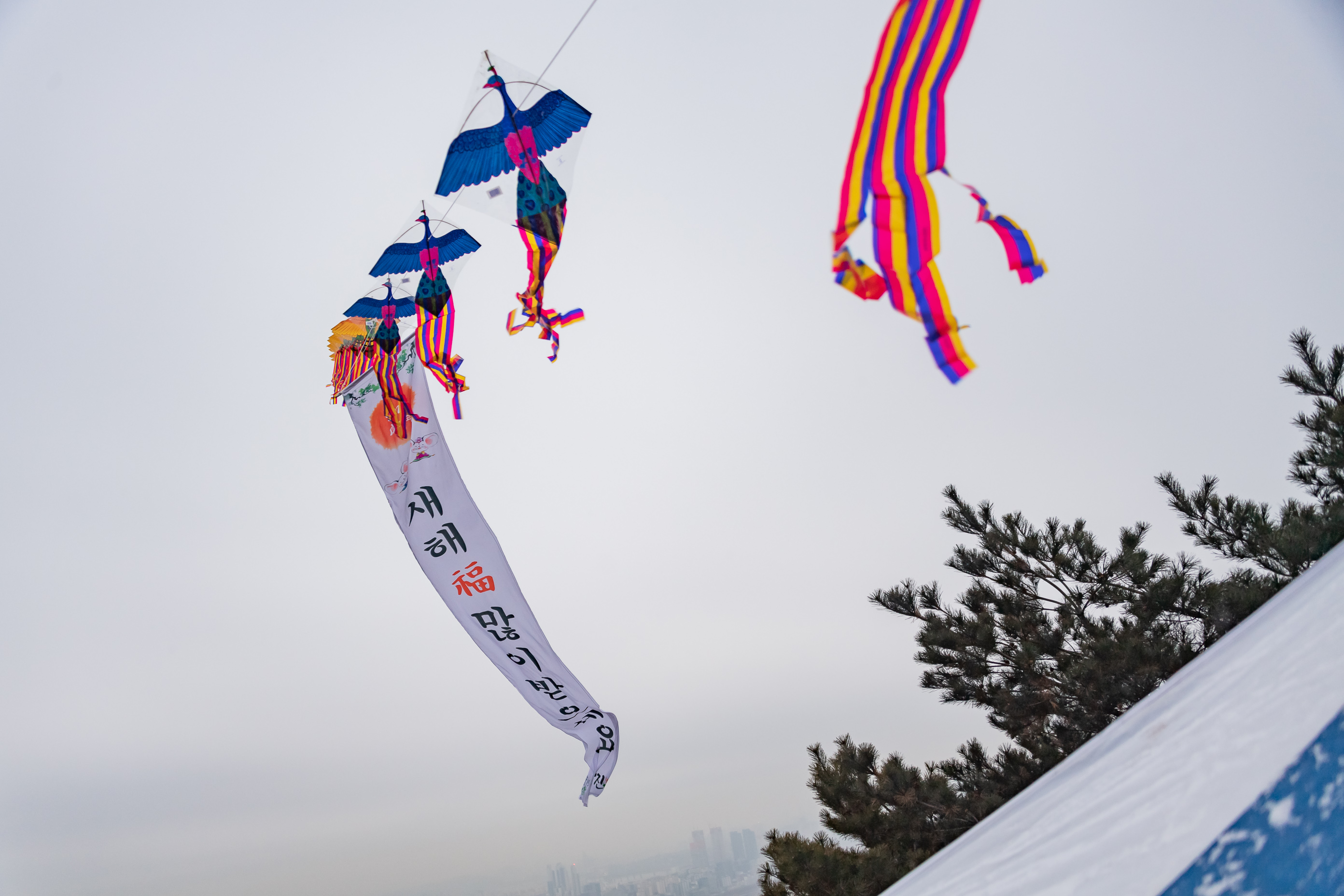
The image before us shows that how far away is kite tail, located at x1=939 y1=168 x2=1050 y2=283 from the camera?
1892 millimetres

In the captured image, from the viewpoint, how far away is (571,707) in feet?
13.3

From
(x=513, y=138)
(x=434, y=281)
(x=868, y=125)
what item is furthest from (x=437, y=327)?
(x=868, y=125)

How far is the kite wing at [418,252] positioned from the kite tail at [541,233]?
1.05m

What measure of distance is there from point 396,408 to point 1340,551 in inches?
176

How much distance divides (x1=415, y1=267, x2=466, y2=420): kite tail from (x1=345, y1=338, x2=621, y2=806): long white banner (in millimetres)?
258

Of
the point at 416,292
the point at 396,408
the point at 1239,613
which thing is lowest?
the point at 1239,613

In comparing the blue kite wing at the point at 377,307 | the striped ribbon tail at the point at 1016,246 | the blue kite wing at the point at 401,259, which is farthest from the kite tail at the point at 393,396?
the striped ribbon tail at the point at 1016,246

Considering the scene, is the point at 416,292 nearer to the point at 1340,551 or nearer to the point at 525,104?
the point at 525,104

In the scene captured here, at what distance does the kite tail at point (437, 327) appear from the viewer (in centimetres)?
423

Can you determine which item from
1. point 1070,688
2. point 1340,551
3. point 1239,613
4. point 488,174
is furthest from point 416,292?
point 1239,613

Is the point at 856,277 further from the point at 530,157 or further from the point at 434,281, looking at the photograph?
the point at 434,281

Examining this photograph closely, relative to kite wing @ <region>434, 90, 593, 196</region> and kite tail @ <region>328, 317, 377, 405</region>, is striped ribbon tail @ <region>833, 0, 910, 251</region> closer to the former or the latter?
kite wing @ <region>434, 90, 593, 196</region>

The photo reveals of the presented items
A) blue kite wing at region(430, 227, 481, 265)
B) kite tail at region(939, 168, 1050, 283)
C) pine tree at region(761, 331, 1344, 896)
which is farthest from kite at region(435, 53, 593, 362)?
pine tree at region(761, 331, 1344, 896)

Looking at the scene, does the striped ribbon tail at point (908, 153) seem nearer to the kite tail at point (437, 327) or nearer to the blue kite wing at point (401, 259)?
the kite tail at point (437, 327)
